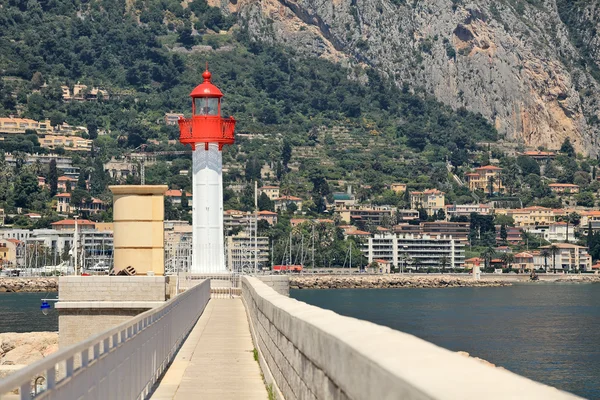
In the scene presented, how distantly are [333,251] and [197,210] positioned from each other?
128 meters

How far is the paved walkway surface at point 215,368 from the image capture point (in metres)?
14.5

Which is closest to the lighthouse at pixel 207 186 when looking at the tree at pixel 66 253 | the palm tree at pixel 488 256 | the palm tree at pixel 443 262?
the tree at pixel 66 253

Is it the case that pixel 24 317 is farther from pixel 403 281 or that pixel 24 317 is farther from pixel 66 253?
pixel 403 281

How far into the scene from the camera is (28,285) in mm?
134875

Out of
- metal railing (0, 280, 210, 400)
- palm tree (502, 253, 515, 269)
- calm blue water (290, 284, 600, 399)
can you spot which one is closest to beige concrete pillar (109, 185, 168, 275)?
metal railing (0, 280, 210, 400)

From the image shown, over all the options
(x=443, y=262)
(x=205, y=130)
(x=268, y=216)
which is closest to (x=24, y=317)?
(x=205, y=130)

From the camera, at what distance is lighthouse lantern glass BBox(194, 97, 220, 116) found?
50344 millimetres

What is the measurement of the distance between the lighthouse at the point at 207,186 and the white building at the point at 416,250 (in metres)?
140

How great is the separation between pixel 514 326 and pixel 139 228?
48.4 meters

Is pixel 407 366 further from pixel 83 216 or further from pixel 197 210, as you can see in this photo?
pixel 83 216

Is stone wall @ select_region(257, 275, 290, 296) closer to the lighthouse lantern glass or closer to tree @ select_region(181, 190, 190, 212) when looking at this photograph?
the lighthouse lantern glass

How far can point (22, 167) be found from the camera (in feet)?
651

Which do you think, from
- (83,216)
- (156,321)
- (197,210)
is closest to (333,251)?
(83,216)

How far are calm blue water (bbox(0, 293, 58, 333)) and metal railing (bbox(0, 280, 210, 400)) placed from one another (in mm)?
47980
